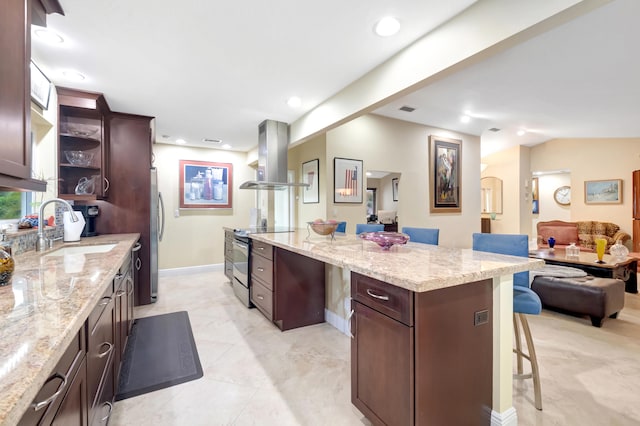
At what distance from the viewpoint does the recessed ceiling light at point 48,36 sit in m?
1.91

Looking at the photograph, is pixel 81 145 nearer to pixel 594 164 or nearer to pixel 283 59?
pixel 283 59

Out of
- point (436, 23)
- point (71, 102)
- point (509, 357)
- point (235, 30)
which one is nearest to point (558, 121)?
point (436, 23)

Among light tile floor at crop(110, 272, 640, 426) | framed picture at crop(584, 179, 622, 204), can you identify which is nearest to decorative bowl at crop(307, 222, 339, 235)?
light tile floor at crop(110, 272, 640, 426)

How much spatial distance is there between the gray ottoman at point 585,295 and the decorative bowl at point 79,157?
525cm

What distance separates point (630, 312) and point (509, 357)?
3.11m

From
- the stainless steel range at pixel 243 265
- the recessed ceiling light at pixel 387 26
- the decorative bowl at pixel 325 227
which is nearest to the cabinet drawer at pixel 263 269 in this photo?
the stainless steel range at pixel 243 265

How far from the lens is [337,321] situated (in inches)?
111

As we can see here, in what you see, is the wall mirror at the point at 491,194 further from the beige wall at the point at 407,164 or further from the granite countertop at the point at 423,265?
the granite countertop at the point at 423,265

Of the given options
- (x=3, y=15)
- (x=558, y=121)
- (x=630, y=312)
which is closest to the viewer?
(x=3, y=15)

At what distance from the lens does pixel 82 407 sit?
3.15 feet

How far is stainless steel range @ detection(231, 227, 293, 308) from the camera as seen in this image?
3383 mm

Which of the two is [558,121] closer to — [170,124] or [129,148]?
[170,124]

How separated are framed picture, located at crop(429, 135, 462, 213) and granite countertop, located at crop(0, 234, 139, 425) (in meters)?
5.23

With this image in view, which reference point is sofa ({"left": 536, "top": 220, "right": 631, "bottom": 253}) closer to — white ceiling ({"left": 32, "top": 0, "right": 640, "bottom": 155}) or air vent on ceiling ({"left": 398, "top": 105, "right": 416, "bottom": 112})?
white ceiling ({"left": 32, "top": 0, "right": 640, "bottom": 155})
